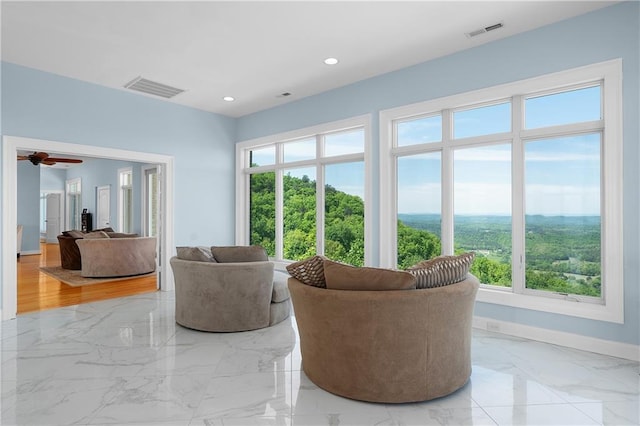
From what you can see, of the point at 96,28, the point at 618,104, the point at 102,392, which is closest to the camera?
the point at 102,392

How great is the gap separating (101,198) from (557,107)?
37.0ft

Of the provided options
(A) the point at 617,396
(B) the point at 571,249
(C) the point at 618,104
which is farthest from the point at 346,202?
(A) the point at 617,396

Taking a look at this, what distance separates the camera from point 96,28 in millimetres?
3400

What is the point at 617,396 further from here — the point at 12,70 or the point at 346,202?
the point at 12,70

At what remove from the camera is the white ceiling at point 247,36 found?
307 cm

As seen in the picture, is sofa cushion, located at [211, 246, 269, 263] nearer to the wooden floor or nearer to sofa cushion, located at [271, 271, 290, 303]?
sofa cushion, located at [271, 271, 290, 303]

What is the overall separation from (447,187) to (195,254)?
111 inches

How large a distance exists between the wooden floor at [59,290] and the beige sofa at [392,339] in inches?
162

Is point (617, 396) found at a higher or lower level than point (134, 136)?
lower

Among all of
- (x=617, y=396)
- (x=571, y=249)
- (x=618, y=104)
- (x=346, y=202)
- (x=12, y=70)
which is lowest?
(x=617, y=396)

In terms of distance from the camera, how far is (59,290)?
18.3ft

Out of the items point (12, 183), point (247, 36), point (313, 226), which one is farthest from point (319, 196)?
point (12, 183)

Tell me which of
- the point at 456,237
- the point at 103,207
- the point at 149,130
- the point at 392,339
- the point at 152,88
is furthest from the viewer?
the point at 103,207

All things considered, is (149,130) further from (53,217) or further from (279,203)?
(53,217)
